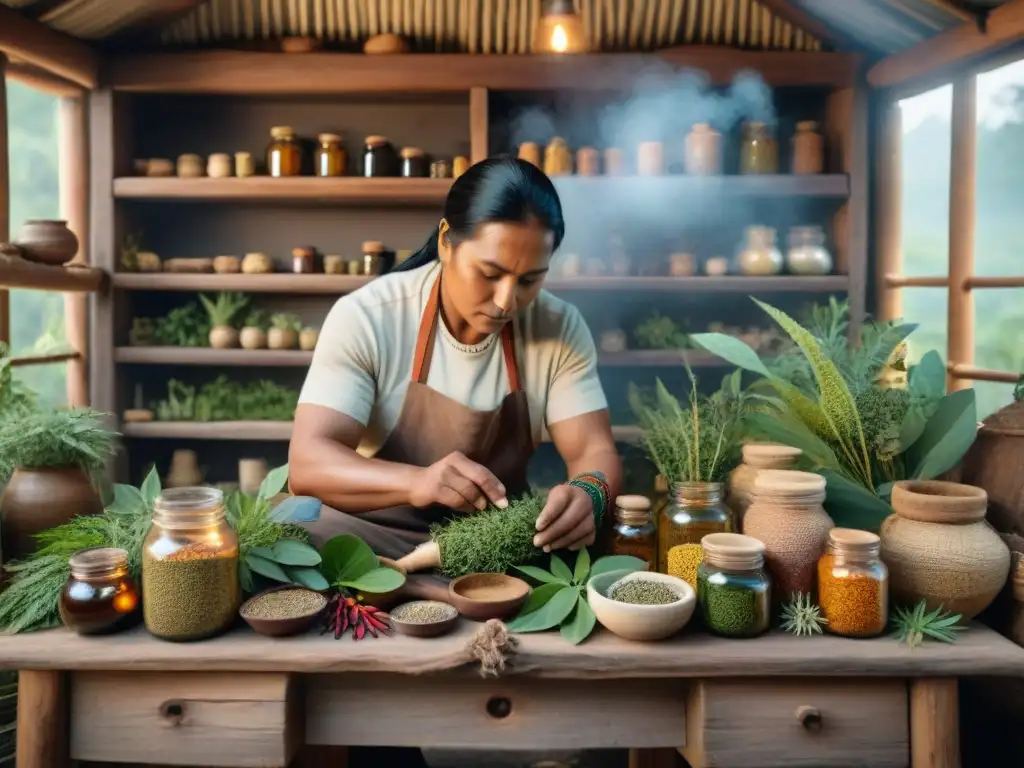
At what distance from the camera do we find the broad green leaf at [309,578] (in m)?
1.39

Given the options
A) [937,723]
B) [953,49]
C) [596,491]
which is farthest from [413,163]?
[937,723]

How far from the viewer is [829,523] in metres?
1.37

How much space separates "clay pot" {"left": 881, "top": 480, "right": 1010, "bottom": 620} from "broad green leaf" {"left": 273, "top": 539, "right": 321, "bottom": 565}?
92 cm

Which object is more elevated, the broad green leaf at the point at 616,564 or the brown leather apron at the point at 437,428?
the brown leather apron at the point at 437,428

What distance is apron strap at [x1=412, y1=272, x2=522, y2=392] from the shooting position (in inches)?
77.8

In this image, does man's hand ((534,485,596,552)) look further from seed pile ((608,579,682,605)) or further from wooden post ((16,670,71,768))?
wooden post ((16,670,71,768))

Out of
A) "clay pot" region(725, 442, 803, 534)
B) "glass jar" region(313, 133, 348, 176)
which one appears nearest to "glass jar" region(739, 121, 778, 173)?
"glass jar" region(313, 133, 348, 176)

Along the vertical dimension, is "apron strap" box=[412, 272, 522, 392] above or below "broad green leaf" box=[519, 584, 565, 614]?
above

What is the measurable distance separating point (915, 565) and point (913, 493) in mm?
113

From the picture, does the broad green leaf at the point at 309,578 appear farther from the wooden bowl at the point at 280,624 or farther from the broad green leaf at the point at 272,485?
the broad green leaf at the point at 272,485

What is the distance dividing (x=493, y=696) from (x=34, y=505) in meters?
0.93

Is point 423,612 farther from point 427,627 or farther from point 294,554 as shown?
point 294,554

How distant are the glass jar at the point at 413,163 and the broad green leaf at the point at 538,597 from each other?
2793 mm

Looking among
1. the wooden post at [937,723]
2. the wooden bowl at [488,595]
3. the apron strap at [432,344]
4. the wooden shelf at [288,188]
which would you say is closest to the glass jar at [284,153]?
the wooden shelf at [288,188]
